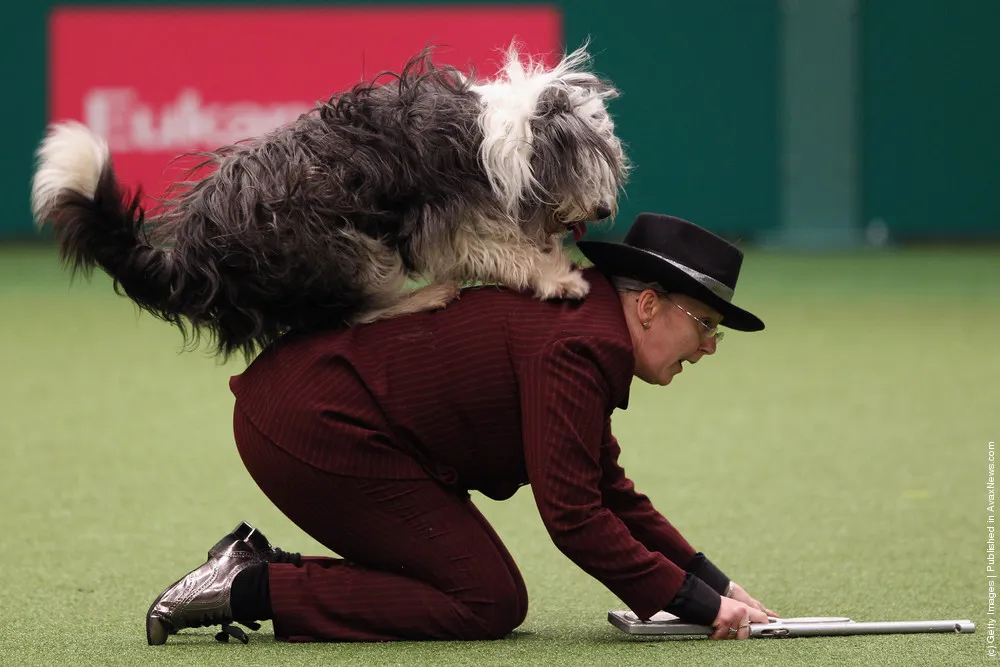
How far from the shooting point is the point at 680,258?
2.67 meters

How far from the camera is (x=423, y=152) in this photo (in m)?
2.62

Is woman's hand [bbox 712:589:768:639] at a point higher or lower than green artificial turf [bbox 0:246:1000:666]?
higher

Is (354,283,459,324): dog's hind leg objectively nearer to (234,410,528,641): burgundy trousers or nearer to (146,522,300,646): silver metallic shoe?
(234,410,528,641): burgundy trousers

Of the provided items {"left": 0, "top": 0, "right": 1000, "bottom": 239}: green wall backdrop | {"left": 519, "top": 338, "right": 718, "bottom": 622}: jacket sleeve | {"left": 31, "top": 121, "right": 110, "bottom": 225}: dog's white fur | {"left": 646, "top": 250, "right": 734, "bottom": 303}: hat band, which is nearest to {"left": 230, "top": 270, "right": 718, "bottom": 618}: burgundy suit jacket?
{"left": 519, "top": 338, "right": 718, "bottom": 622}: jacket sleeve

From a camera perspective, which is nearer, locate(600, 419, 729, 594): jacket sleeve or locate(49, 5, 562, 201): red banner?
locate(600, 419, 729, 594): jacket sleeve

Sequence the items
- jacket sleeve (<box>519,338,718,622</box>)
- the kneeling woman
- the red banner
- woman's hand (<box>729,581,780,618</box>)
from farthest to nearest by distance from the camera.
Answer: the red banner < woman's hand (<box>729,581,780,618</box>) < the kneeling woman < jacket sleeve (<box>519,338,718,622</box>)

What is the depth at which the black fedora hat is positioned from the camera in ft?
8.71

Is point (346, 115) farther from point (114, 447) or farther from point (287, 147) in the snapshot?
point (114, 447)

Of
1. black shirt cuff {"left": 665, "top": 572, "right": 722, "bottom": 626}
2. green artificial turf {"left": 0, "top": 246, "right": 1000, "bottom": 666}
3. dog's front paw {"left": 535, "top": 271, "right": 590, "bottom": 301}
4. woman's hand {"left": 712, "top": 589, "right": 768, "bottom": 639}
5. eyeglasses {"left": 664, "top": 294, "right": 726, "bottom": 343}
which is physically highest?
dog's front paw {"left": 535, "top": 271, "right": 590, "bottom": 301}

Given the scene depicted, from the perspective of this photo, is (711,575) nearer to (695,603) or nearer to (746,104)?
(695,603)

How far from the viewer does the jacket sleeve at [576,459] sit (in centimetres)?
254

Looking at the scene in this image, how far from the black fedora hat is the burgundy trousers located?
52 centimetres

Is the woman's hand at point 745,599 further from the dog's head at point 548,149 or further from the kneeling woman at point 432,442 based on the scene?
the dog's head at point 548,149

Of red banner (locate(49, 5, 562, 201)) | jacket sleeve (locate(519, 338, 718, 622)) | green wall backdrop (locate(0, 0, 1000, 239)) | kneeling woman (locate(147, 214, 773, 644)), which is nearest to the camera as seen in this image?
jacket sleeve (locate(519, 338, 718, 622))
